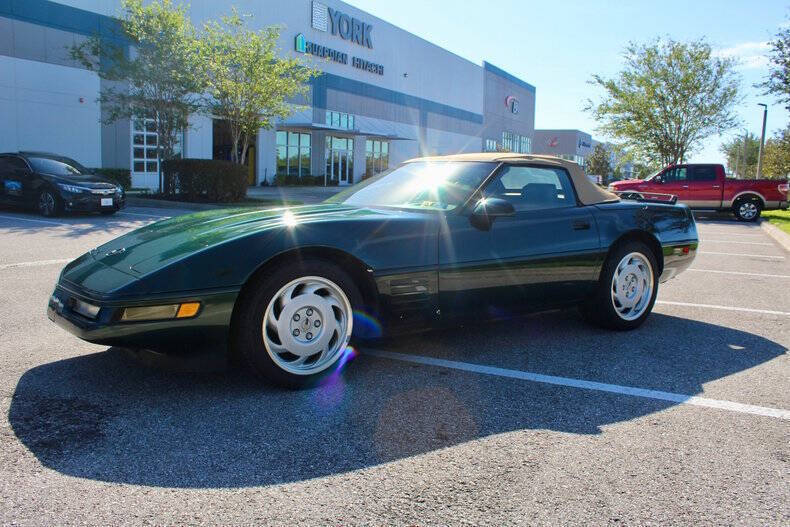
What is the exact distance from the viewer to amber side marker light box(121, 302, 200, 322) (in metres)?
2.92

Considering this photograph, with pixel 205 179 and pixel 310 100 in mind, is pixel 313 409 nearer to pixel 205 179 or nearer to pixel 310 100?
pixel 205 179

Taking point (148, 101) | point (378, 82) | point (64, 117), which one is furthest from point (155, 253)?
point (378, 82)

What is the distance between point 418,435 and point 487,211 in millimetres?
1603

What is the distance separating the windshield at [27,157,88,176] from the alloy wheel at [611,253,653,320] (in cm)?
1241

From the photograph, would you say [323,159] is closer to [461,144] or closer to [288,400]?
[461,144]

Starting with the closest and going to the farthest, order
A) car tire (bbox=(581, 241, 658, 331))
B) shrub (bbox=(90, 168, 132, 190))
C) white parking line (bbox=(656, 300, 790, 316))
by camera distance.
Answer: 1. car tire (bbox=(581, 241, 658, 331))
2. white parking line (bbox=(656, 300, 790, 316))
3. shrub (bbox=(90, 168, 132, 190))

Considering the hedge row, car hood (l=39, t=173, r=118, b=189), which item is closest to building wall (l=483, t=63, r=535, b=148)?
the hedge row

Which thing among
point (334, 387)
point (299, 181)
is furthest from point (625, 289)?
point (299, 181)

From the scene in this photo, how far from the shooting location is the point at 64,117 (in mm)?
23125

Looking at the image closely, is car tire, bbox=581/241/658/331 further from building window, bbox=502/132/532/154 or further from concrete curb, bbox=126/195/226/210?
building window, bbox=502/132/532/154

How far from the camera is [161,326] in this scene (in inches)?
116

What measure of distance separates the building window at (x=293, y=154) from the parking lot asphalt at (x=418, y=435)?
29.9 metres

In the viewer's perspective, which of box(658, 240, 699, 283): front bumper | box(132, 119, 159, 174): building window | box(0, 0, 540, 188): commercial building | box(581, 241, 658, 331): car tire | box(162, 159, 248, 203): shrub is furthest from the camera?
box(132, 119, 159, 174): building window

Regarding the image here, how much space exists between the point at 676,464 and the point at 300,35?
110 feet
